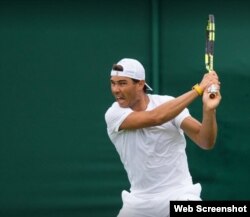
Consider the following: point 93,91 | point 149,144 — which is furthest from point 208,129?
point 93,91

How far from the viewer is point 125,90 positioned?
18.3ft

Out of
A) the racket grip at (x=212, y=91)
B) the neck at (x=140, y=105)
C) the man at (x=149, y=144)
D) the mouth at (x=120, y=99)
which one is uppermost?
the racket grip at (x=212, y=91)

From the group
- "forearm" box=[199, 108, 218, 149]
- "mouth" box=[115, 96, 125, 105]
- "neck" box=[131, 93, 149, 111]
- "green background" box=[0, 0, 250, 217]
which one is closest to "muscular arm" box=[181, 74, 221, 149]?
"forearm" box=[199, 108, 218, 149]

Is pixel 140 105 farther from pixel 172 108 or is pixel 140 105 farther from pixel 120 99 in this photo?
pixel 172 108

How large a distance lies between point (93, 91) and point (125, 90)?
5.86 feet

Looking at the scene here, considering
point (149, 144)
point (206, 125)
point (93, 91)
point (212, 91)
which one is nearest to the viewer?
point (212, 91)

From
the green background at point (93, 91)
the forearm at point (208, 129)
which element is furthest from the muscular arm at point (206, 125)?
the green background at point (93, 91)

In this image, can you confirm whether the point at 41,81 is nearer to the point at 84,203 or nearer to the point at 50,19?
the point at 50,19

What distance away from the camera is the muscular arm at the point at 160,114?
526 cm

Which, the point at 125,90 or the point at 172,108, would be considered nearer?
the point at 172,108

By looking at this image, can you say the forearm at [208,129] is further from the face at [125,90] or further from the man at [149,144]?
the face at [125,90]

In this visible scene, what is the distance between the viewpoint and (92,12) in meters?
7.28

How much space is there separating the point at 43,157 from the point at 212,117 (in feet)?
7.76

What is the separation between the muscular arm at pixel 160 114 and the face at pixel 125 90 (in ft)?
0.37
